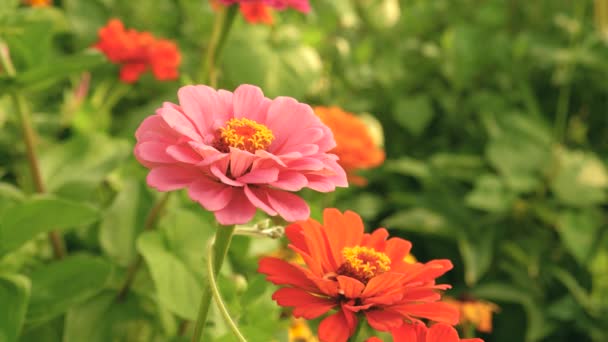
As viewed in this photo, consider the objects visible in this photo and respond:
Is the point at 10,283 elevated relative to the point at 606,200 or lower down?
elevated

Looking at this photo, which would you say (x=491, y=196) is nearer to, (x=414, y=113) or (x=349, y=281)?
(x=414, y=113)

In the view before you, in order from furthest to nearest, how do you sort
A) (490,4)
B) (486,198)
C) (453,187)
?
1. (490,4)
2. (453,187)
3. (486,198)

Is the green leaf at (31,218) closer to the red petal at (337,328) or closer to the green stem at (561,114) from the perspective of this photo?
the red petal at (337,328)

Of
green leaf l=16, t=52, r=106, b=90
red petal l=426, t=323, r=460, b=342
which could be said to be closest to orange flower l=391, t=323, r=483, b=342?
red petal l=426, t=323, r=460, b=342

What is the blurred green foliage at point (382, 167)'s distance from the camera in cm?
53

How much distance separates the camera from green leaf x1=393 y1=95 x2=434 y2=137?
1.24 meters

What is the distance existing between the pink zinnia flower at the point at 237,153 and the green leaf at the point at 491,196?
0.73 meters

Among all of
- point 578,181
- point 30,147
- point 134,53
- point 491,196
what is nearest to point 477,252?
point 491,196

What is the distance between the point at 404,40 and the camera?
1445mm

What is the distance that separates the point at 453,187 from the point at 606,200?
0.28 m

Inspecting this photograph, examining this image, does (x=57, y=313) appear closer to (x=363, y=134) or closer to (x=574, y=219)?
(x=363, y=134)

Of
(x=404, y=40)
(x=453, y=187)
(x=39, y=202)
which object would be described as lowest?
(x=453, y=187)

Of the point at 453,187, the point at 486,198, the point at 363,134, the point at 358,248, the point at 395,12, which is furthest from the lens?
the point at 395,12

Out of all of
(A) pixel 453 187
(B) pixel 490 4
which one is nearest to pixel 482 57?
(B) pixel 490 4
